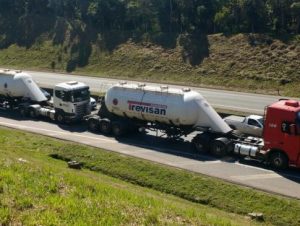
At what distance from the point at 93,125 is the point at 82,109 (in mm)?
2836

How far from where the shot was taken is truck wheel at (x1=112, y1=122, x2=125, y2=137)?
31.8 m

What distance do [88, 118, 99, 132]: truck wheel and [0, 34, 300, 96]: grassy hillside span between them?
21.8 meters

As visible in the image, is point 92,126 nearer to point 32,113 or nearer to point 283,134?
point 32,113

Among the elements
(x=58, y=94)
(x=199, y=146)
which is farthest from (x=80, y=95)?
(x=199, y=146)

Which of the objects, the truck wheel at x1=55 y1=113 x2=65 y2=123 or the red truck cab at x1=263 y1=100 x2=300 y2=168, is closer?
the red truck cab at x1=263 y1=100 x2=300 y2=168

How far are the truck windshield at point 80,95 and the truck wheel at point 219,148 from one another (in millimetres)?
12027

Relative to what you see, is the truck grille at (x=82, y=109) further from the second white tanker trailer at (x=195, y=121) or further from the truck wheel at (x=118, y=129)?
the truck wheel at (x=118, y=129)

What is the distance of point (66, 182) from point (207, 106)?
1493 centimetres

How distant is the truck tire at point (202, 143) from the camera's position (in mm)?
28250

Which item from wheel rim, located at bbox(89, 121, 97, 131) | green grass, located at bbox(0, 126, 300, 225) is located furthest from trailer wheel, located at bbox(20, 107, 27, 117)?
wheel rim, located at bbox(89, 121, 97, 131)

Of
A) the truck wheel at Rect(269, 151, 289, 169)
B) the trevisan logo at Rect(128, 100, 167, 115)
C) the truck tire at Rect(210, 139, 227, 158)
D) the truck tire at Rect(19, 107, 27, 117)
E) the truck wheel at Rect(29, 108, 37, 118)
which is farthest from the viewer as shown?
the truck tire at Rect(19, 107, 27, 117)

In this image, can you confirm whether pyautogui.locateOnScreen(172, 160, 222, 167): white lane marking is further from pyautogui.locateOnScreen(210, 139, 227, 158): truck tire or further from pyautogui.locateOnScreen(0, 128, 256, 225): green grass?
pyautogui.locateOnScreen(0, 128, 256, 225): green grass

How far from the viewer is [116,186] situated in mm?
21203

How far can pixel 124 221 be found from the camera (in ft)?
42.0
